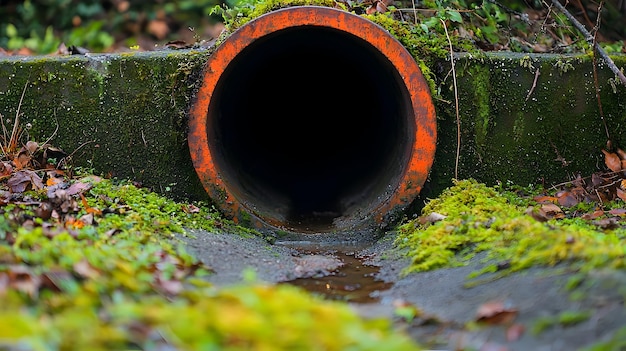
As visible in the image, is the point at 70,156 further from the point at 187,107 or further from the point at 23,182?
the point at 187,107

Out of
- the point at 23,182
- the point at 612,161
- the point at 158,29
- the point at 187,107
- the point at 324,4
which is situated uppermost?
the point at 158,29

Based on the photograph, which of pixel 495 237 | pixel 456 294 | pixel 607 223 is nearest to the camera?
pixel 456 294

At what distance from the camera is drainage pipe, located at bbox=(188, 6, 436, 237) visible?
407cm

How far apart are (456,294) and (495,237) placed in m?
0.58

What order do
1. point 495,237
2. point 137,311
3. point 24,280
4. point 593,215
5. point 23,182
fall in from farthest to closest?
point 23,182
point 593,215
point 495,237
point 24,280
point 137,311

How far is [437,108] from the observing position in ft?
14.4

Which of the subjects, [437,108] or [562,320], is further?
[437,108]

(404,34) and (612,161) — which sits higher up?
(404,34)

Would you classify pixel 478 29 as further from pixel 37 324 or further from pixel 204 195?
pixel 37 324

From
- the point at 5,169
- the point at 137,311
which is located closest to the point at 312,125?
the point at 5,169

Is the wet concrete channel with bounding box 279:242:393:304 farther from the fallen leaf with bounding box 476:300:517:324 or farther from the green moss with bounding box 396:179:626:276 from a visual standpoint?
the fallen leaf with bounding box 476:300:517:324

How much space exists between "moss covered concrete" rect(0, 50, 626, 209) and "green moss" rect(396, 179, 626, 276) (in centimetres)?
43

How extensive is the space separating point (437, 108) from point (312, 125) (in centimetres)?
284

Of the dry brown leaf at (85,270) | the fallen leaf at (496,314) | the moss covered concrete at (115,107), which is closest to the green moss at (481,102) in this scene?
the moss covered concrete at (115,107)
